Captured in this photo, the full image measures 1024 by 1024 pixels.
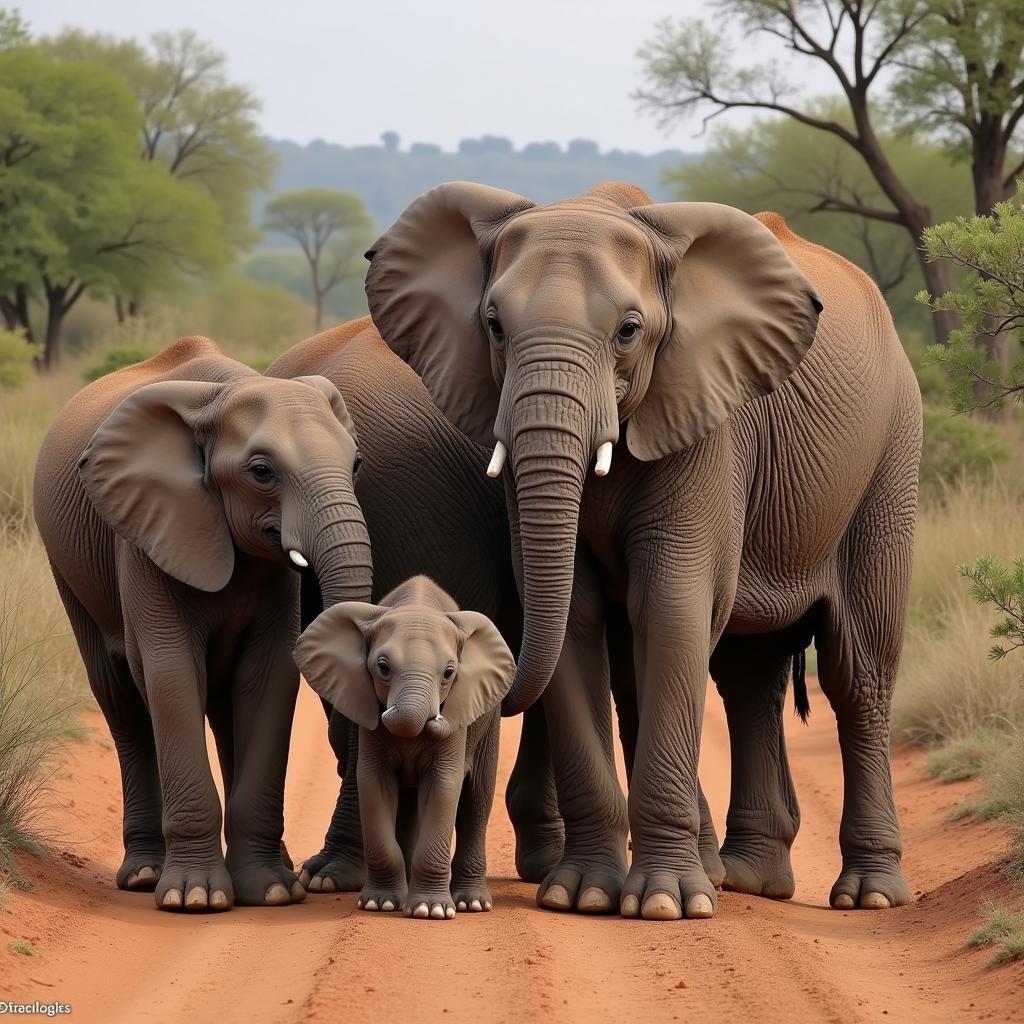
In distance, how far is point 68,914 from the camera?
7.18 metres

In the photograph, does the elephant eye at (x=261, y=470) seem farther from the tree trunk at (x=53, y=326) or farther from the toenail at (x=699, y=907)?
the tree trunk at (x=53, y=326)

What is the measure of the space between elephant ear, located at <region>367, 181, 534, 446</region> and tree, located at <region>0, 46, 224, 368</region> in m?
30.0

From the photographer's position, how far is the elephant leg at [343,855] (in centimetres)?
816

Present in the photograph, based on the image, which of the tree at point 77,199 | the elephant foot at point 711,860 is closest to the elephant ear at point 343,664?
the elephant foot at point 711,860

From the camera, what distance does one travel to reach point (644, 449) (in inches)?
288

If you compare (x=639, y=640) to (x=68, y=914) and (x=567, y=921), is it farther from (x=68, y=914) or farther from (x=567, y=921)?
(x=68, y=914)

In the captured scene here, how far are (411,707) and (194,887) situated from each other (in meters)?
1.29

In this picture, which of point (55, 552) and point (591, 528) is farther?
point (55, 552)

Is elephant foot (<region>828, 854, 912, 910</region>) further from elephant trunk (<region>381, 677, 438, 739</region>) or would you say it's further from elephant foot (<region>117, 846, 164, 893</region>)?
elephant foot (<region>117, 846, 164, 893</region>)

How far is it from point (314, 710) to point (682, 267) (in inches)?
301

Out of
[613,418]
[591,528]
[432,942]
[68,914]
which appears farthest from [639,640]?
[68,914]

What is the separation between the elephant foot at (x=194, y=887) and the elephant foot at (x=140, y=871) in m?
0.65

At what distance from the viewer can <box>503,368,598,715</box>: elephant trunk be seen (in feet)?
22.3

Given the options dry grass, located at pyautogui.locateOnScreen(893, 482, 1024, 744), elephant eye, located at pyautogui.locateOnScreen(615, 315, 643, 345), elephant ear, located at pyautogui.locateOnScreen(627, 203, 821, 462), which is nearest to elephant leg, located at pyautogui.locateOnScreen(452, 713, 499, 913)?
elephant ear, located at pyautogui.locateOnScreen(627, 203, 821, 462)
